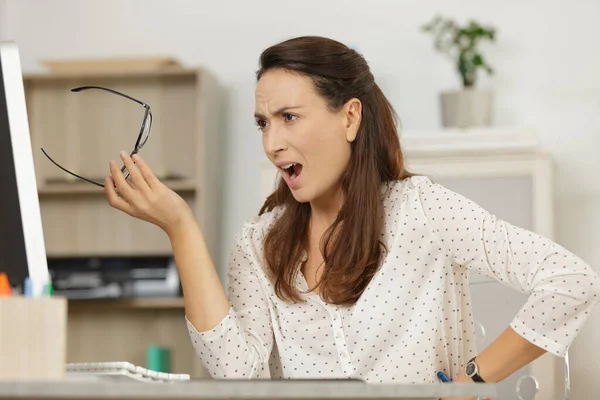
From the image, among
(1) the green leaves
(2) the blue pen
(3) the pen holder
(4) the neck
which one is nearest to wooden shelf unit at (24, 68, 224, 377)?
(1) the green leaves

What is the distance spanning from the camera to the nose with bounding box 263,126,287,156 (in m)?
1.54

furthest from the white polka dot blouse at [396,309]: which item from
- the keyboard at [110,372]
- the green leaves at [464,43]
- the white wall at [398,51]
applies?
the white wall at [398,51]

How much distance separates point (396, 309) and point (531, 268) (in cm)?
26

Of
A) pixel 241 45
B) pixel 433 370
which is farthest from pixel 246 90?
pixel 433 370

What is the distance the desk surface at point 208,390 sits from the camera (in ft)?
2.32

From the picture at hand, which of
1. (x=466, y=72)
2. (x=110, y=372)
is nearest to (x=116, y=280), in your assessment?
(x=466, y=72)

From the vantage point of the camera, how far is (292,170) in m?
1.60

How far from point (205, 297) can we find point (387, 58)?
2.20 metres

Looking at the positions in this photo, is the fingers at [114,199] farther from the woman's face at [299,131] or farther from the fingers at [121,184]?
the woman's face at [299,131]

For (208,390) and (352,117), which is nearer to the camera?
(208,390)

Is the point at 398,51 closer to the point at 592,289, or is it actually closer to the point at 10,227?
the point at 592,289

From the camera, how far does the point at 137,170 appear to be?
124cm

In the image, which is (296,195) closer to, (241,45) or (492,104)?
(492,104)

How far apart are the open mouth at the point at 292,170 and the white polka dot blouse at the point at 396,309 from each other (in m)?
0.15
